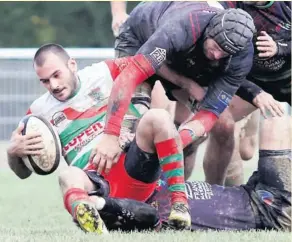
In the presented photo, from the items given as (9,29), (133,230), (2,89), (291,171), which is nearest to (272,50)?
(291,171)

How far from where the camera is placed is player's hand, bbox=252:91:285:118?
626 centimetres

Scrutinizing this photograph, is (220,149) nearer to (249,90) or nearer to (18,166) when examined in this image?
(249,90)

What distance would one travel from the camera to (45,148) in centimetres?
593

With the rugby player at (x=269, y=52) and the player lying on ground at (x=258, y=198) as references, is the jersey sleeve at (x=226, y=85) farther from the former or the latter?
the rugby player at (x=269, y=52)

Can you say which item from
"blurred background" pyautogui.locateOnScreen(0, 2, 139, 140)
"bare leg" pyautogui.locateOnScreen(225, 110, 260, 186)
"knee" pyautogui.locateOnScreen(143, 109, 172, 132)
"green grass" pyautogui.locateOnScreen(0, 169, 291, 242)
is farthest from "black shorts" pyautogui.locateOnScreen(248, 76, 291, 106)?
"blurred background" pyautogui.locateOnScreen(0, 2, 139, 140)

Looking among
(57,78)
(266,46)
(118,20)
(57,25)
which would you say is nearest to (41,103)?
(57,78)

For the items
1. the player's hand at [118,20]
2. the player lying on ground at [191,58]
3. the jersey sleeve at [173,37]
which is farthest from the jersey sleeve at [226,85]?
the player's hand at [118,20]

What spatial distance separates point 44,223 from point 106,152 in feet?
3.52

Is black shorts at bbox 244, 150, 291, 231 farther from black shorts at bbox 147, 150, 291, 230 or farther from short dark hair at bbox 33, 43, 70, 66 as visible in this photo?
short dark hair at bbox 33, 43, 70, 66

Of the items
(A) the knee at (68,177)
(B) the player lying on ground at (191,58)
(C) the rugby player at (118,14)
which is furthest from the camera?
(C) the rugby player at (118,14)

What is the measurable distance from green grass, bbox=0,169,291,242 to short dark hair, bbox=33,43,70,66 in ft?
2.74

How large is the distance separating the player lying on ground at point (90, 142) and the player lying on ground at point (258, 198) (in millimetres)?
193

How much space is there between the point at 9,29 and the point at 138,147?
1600 cm

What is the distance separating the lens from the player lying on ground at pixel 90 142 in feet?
18.2
